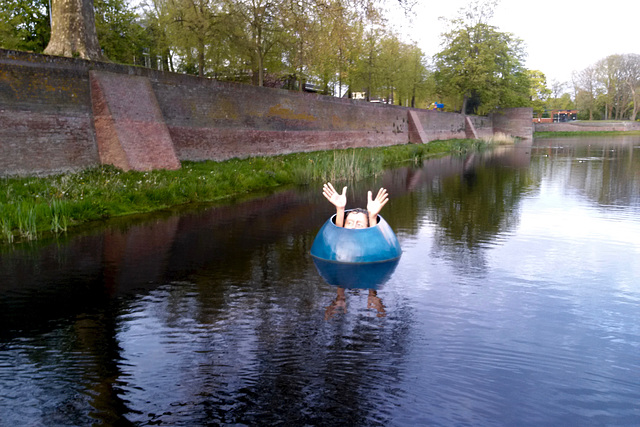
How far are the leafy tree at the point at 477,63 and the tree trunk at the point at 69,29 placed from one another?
44.4 metres

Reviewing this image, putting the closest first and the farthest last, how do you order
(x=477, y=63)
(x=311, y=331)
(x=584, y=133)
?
1. (x=311, y=331)
2. (x=477, y=63)
3. (x=584, y=133)

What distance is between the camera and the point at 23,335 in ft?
18.4

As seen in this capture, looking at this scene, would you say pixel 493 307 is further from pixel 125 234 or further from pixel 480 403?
pixel 125 234

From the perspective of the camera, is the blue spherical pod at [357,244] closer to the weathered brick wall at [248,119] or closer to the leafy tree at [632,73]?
the weathered brick wall at [248,119]

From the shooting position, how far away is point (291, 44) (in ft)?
90.1

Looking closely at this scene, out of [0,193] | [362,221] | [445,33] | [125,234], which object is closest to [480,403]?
[362,221]

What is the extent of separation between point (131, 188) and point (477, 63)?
48.1 m

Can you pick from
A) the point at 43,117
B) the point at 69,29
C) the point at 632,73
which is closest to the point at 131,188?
the point at 43,117

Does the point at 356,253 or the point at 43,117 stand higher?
the point at 43,117

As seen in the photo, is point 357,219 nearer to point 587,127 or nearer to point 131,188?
point 131,188

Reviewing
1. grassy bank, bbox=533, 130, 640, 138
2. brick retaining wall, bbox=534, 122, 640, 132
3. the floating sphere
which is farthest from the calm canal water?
brick retaining wall, bbox=534, 122, 640, 132

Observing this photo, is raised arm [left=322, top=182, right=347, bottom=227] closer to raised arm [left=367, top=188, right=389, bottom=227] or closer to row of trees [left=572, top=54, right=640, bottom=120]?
raised arm [left=367, top=188, right=389, bottom=227]

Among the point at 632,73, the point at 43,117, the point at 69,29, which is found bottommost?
the point at 43,117

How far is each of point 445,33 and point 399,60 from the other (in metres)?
15.6
